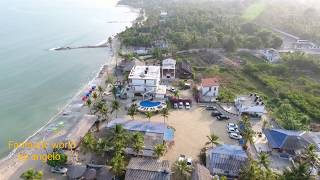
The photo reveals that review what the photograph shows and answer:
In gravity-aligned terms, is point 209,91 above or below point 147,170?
above

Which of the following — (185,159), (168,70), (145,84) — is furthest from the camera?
(168,70)

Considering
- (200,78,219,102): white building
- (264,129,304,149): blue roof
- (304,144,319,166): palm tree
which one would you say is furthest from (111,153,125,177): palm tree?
(200,78,219,102): white building

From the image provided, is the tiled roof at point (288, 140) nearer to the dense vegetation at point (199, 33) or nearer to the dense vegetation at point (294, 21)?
the dense vegetation at point (199, 33)

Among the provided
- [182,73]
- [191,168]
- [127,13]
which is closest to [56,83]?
[182,73]

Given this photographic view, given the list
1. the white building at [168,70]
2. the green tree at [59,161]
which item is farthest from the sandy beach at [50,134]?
the white building at [168,70]

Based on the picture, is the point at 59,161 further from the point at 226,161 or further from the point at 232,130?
the point at 232,130

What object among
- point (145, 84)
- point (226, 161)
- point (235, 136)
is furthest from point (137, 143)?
point (145, 84)

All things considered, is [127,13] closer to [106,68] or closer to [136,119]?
[106,68]
